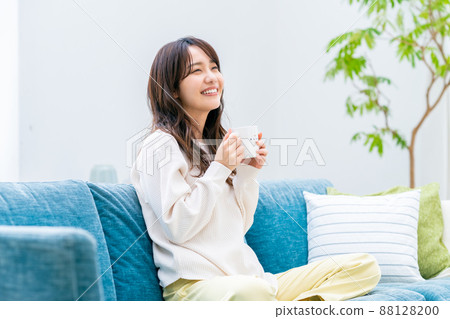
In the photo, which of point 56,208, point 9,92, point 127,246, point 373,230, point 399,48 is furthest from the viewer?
point 399,48

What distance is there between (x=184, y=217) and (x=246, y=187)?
0.29m

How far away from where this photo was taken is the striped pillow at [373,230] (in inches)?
68.4

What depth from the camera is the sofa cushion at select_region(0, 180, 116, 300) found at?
45.9 inches

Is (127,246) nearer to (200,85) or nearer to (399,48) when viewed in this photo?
(200,85)

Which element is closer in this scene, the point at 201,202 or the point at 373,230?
the point at 201,202

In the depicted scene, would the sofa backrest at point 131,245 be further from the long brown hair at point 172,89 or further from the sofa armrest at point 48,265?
the sofa armrest at point 48,265

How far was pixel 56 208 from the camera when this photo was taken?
1.24 metres

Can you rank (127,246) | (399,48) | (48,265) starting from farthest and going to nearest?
(399,48)
(127,246)
(48,265)

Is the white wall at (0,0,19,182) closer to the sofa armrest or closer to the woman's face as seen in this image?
the woman's face

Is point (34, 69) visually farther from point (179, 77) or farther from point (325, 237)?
point (325, 237)

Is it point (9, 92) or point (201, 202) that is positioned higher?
point (9, 92)

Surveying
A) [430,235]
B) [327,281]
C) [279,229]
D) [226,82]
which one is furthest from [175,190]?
[226,82]

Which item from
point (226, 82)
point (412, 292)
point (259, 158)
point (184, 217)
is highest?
point (226, 82)
